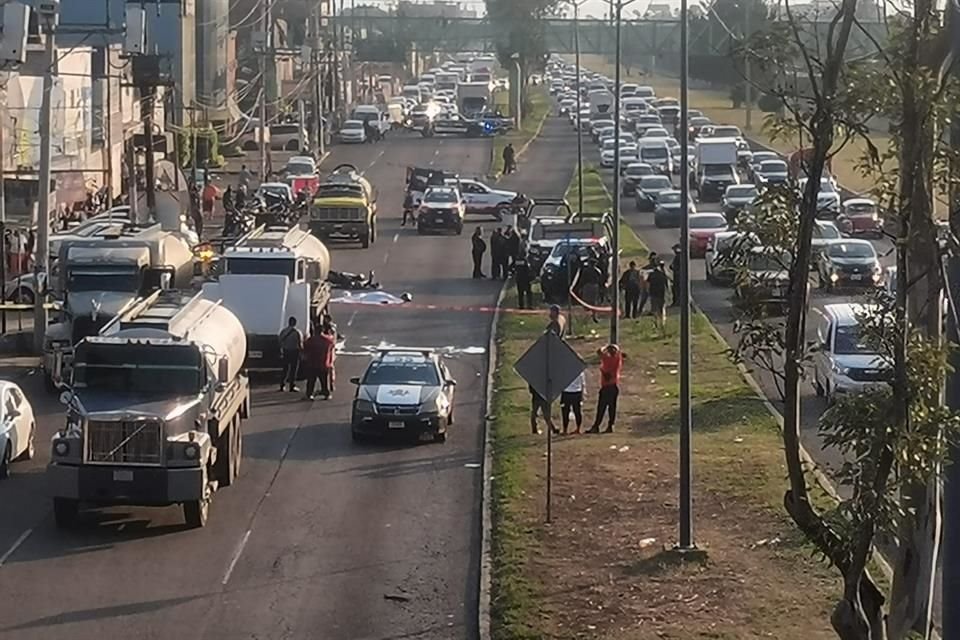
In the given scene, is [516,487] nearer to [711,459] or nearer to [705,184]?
[711,459]

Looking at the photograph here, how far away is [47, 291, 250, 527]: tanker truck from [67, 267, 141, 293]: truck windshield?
392 inches

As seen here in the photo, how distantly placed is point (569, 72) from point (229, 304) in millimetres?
161466

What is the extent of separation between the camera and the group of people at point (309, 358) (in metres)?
32.7

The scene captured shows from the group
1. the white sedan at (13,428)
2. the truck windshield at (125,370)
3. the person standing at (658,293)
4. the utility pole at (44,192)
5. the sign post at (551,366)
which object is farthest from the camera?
the person standing at (658,293)

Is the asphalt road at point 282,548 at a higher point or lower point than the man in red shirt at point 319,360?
lower

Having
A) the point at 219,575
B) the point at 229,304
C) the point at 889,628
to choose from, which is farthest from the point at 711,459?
the point at 889,628

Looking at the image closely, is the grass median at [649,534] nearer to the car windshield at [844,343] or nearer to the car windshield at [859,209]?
the car windshield at [844,343]

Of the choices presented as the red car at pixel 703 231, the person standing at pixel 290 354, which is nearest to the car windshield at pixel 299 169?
the red car at pixel 703 231

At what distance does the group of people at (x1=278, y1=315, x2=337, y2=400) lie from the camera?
32.7 metres

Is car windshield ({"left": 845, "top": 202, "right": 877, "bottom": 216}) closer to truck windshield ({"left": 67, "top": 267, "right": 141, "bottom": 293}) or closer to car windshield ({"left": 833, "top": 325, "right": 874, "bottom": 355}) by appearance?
car windshield ({"left": 833, "top": 325, "right": 874, "bottom": 355})

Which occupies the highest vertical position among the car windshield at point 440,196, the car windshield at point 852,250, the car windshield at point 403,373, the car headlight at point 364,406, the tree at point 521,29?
the tree at point 521,29

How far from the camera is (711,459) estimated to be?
25.8 m

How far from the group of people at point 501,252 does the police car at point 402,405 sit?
69.7 feet

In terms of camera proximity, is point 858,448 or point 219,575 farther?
point 219,575
